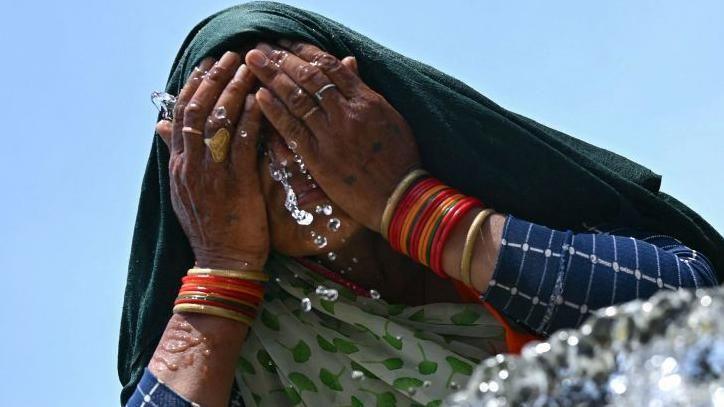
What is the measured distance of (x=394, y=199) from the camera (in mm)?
2381

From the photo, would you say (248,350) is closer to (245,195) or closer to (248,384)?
(248,384)

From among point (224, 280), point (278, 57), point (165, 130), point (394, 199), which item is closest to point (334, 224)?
point (394, 199)

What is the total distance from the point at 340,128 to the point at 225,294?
47cm

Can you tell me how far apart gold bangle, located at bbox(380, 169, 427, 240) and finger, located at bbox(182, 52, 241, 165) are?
0.46m

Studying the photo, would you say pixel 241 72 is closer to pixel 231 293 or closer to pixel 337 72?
pixel 337 72

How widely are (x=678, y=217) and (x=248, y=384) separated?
1.06 metres

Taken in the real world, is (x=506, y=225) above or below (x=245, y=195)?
above

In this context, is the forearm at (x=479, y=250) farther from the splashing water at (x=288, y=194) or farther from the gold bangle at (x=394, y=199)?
the splashing water at (x=288, y=194)

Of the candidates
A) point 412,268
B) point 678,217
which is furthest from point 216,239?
point 678,217

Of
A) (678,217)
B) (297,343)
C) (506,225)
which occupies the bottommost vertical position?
(297,343)

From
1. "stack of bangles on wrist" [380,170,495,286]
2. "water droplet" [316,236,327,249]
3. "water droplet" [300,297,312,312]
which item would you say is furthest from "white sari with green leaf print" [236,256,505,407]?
"stack of bangles on wrist" [380,170,495,286]

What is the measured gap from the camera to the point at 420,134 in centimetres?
250

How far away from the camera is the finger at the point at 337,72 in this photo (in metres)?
2.48

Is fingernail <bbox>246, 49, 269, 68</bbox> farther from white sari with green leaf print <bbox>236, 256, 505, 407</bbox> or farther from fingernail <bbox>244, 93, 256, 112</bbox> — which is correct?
white sari with green leaf print <bbox>236, 256, 505, 407</bbox>
